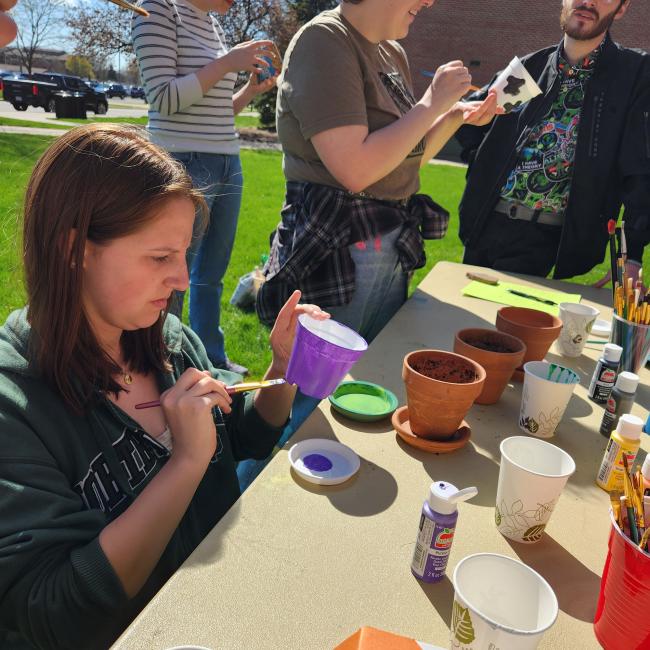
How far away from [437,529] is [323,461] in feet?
1.10

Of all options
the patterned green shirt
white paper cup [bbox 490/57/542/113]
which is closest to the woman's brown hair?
white paper cup [bbox 490/57/542/113]

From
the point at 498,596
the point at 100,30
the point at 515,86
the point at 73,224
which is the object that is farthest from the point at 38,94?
the point at 498,596

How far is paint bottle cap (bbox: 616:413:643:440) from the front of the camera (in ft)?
3.39

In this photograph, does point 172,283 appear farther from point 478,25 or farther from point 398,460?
point 478,25

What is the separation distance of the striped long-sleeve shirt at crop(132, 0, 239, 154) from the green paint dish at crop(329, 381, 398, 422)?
160 centimetres

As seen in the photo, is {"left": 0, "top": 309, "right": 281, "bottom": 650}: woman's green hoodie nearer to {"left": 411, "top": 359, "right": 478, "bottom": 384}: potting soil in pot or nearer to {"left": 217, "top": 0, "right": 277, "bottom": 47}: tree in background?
{"left": 411, "top": 359, "right": 478, "bottom": 384}: potting soil in pot

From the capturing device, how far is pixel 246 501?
984 millimetres

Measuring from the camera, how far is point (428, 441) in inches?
46.1

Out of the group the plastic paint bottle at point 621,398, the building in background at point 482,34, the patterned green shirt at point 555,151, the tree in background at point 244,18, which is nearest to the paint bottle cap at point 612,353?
the plastic paint bottle at point 621,398

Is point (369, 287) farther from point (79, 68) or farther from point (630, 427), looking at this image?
point (79, 68)

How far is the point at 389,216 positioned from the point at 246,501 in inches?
40.5

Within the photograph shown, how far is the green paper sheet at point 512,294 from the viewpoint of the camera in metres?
2.11

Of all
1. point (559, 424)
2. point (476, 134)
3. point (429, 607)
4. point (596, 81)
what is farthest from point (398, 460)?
point (476, 134)

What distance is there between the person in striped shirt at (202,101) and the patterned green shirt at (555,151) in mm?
1237
